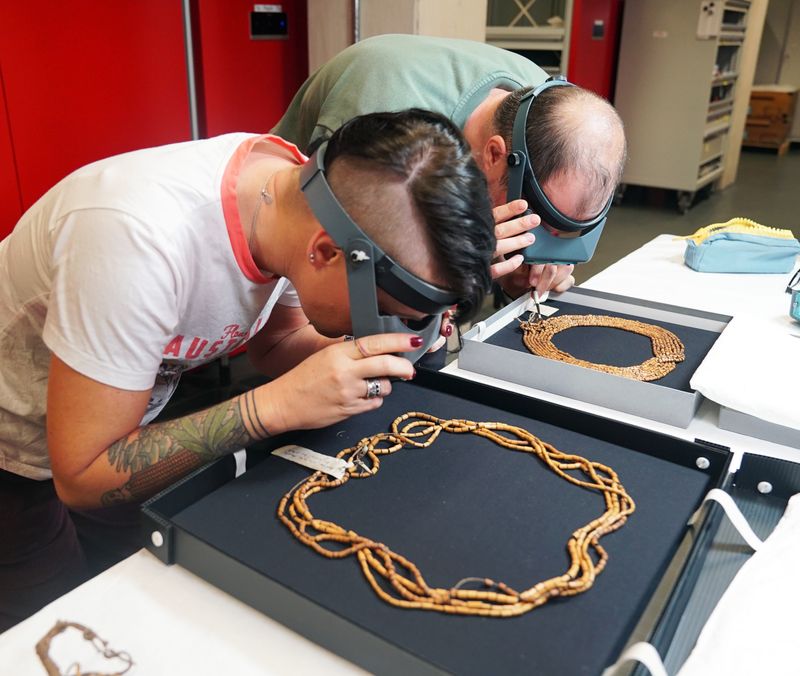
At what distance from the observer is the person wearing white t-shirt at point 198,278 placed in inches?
34.6

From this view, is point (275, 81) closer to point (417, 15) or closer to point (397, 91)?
point (417, 15)

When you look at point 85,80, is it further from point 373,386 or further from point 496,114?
point 373,386

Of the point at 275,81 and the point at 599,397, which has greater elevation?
the point at 275,81

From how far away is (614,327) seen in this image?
154 cm

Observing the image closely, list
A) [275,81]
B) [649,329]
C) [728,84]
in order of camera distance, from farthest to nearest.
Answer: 1. [728,84]
2. [275,81]
3. [649,329]

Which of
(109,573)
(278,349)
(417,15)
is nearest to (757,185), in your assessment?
(417,15)

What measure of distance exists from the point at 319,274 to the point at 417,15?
228 centimetres

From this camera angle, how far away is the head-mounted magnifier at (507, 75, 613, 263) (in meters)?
1.35

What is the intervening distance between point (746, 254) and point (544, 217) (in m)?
0.97

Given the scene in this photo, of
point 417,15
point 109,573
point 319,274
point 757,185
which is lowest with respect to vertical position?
point 757,185

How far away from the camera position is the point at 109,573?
839 mm

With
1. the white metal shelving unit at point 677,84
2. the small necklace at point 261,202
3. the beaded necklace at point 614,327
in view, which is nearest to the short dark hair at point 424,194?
the small necklace at point 261,202

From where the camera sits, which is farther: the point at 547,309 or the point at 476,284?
the point at 547,309

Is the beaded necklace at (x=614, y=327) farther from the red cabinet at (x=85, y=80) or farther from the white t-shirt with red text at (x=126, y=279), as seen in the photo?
the red cabinet at (x=85, y=80)
